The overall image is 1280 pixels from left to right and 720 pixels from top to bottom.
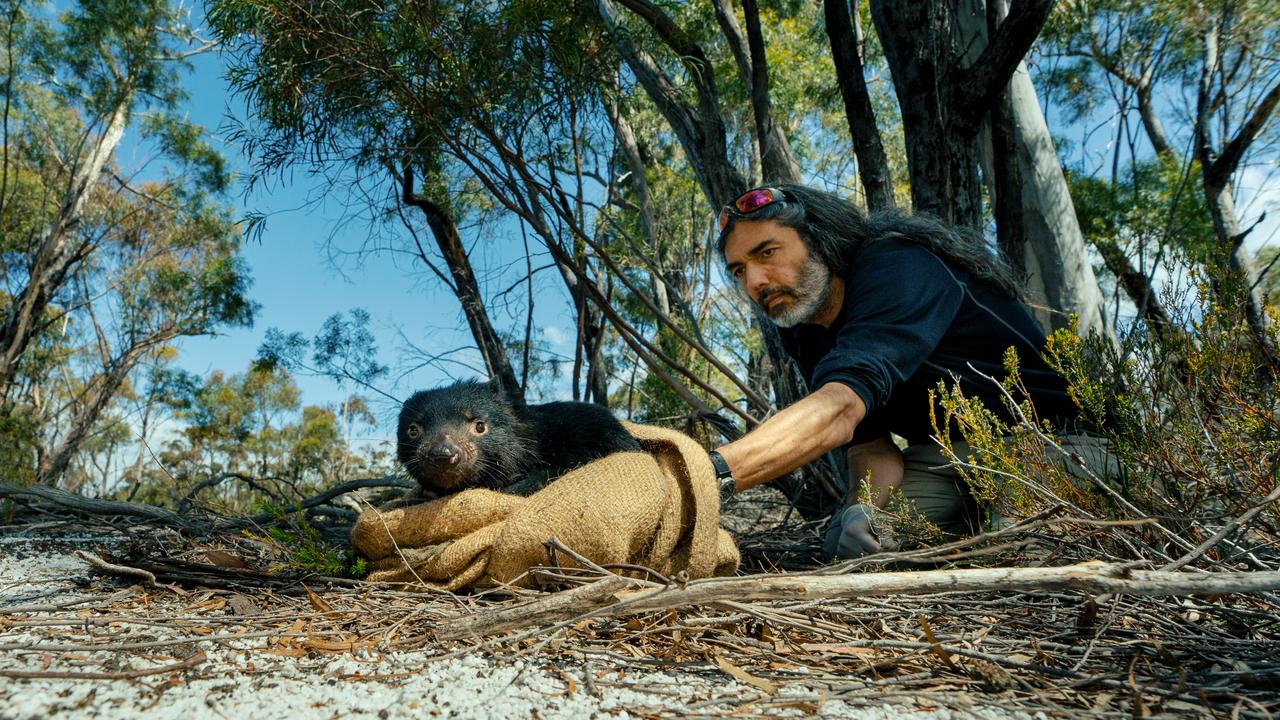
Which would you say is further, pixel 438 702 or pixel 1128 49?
pixel 1128 49

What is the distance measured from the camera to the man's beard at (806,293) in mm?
3102

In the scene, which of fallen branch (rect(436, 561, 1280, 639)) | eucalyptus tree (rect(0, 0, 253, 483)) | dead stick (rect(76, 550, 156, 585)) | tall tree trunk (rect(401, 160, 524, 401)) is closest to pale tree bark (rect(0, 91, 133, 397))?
eucalyptus tree (rect(0, 0, 253, 483))

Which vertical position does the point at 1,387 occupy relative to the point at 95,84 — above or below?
below

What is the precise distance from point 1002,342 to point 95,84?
17.3 m


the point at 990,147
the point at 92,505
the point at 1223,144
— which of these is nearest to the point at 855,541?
the point at 990,147

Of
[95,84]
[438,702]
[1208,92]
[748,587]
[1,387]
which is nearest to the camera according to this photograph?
[438,702]

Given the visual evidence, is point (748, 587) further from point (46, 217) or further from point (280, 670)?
point (46, 217)

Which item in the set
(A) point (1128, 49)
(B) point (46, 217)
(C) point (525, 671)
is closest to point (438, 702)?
(C) point (525, 671)

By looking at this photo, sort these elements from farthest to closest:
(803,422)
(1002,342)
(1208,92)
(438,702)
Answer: (1208,92), (1002,342), (803,422), (438,702)

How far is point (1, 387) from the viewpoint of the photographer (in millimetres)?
11016

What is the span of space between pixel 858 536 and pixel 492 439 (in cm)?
152

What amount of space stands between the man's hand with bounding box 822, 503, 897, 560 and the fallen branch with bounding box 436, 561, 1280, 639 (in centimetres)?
114

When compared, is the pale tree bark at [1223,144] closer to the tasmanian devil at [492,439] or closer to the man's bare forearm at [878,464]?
the man's bare forearm at [878,464]

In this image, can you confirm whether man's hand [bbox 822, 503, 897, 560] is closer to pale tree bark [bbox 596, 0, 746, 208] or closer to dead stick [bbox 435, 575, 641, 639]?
dead stick [bbox 435, 575, 641, 639]
